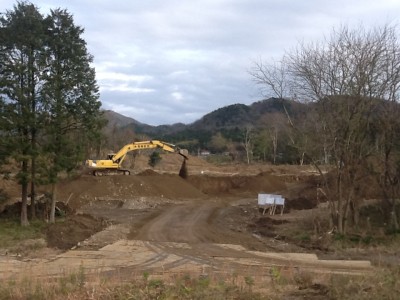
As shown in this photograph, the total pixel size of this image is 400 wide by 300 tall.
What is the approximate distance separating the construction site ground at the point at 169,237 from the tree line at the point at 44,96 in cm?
332

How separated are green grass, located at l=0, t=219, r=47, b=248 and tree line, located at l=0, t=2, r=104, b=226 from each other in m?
0.68

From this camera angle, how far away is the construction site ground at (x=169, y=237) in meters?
15.4

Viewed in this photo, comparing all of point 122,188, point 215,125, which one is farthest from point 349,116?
point 215,125

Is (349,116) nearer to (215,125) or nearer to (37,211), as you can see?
(37,211)

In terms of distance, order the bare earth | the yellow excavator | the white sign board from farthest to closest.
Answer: the yellow excavator
the white sign board
the bare earth

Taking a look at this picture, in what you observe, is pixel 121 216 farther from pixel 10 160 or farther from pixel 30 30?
pixel 30 30

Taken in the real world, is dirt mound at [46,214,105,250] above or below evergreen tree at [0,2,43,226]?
below

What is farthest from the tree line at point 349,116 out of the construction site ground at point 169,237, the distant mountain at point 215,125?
the distant mountain at point 215,125

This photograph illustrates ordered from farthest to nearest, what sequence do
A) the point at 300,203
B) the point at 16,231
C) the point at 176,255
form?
1. the point at 300,203
2. the point at 16,231
3. the point at 176,255

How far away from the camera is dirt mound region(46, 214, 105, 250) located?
2114 cm

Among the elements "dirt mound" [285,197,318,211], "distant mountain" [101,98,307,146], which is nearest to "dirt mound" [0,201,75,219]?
"dirt mound" [285,197,318,211]

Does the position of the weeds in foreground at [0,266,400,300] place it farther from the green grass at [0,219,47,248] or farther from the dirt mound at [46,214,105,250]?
the dirt mound at [46,214,105,250]

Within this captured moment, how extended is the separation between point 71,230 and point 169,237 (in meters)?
4.74

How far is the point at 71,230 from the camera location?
23.7m
